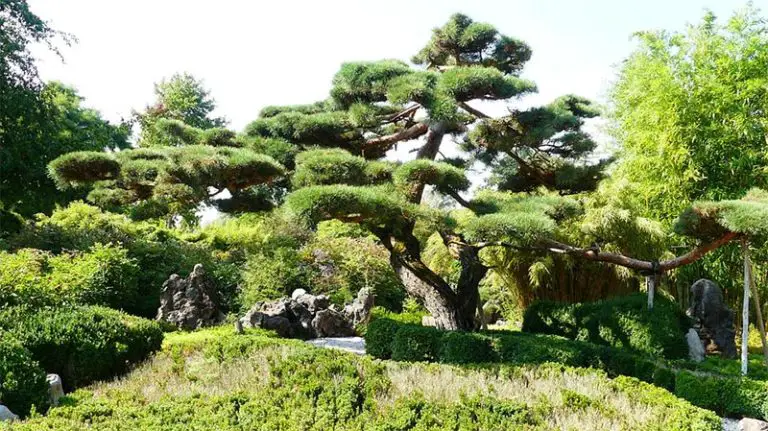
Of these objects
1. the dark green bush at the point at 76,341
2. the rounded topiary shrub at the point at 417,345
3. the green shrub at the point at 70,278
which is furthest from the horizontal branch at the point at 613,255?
the green shrub at the point at 70,278

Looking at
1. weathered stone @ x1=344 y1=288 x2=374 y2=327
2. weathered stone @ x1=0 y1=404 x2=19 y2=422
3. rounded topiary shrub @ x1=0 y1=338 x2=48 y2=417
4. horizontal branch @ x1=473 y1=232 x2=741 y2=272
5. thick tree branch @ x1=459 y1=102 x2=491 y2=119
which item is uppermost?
thick tree branch @ x1=459 y1=102 x2=491 y2=119

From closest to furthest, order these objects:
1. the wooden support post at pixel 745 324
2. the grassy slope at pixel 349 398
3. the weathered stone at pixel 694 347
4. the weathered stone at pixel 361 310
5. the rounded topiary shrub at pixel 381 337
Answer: the grassy slope at pixel 349 398
the wooden support post at pixel 745 324
the rounded topiary shrub at pixel 381 337
the weathered stone at pixel 694 347
the weathered stone at pixel 361 310

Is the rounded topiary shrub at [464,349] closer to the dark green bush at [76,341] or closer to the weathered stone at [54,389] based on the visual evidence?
the dark green bush at [76,341]

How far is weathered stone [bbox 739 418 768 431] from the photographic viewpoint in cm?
468

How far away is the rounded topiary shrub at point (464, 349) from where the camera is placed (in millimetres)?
5895

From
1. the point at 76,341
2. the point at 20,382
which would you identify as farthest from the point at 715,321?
the point at 20,382

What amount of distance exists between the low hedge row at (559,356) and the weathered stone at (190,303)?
292 cm

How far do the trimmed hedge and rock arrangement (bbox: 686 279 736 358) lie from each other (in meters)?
0.93

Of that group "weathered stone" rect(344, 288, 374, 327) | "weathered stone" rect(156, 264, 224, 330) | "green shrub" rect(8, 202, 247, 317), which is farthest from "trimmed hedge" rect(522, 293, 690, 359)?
"green shrub" rect(8, 202, 247, 317)

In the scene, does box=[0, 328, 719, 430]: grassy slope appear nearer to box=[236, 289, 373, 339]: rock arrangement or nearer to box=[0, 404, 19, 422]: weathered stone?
box=[0, 404, 19, 422]: weathered stone

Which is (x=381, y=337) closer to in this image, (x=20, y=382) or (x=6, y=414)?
(x=20, y=382)

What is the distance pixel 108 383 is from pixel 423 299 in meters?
3.49

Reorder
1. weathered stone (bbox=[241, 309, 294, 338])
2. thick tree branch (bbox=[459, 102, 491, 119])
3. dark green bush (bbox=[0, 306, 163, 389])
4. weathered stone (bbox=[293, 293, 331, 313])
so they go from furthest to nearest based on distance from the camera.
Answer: weathered stone (bbox=[293, 293, 331, 313]) < weathered stone (bbox=[241, 309, 294, 338]) < thick tree branch (bbox=[459, 102, 491, 119]) < dark green bush (bbox=[0, 306, 163, 389])

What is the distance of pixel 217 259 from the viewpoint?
464 inches
